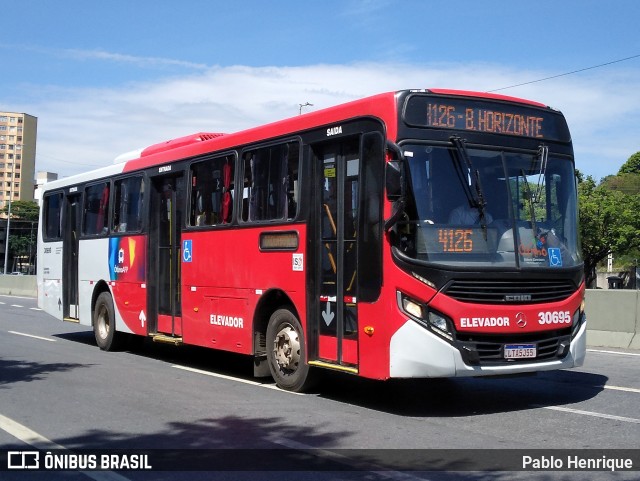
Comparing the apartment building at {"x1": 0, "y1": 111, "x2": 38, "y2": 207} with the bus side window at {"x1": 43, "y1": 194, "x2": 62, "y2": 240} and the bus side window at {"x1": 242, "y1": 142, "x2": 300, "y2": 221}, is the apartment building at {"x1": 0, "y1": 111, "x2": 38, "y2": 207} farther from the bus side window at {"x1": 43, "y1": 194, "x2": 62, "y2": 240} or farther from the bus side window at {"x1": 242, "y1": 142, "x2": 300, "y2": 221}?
the bus side window at {"x1": 242, "y1": 142, "x2": 300, "y2": 221}

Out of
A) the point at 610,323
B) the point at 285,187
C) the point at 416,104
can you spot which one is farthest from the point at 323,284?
the point at 610,323

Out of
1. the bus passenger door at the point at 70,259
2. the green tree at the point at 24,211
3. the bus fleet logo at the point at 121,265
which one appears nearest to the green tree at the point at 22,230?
the green tree at the point at 24,211

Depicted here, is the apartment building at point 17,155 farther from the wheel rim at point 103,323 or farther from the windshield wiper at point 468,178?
the windshield wiper at point 468,178

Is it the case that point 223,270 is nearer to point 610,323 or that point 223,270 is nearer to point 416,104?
point 416,104

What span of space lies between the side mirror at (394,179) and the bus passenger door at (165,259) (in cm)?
552

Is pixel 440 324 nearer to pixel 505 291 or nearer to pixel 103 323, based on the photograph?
pixel 505 291

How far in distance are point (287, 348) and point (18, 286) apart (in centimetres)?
3420

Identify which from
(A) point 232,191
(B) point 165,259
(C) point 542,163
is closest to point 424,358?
(C) point 542,163

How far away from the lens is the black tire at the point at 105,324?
15.1 m

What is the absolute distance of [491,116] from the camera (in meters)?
8.82

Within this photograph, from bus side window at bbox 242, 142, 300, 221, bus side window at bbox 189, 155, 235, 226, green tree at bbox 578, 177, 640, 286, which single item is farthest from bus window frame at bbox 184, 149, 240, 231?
green tree at bbox 578, 177, 640, 286

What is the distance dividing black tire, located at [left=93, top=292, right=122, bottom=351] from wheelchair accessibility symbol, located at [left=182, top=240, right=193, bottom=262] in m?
3.16

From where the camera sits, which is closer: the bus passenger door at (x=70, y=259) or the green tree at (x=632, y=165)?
the bus passenger door at (x=70, y=259)

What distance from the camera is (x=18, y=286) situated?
40750mm
